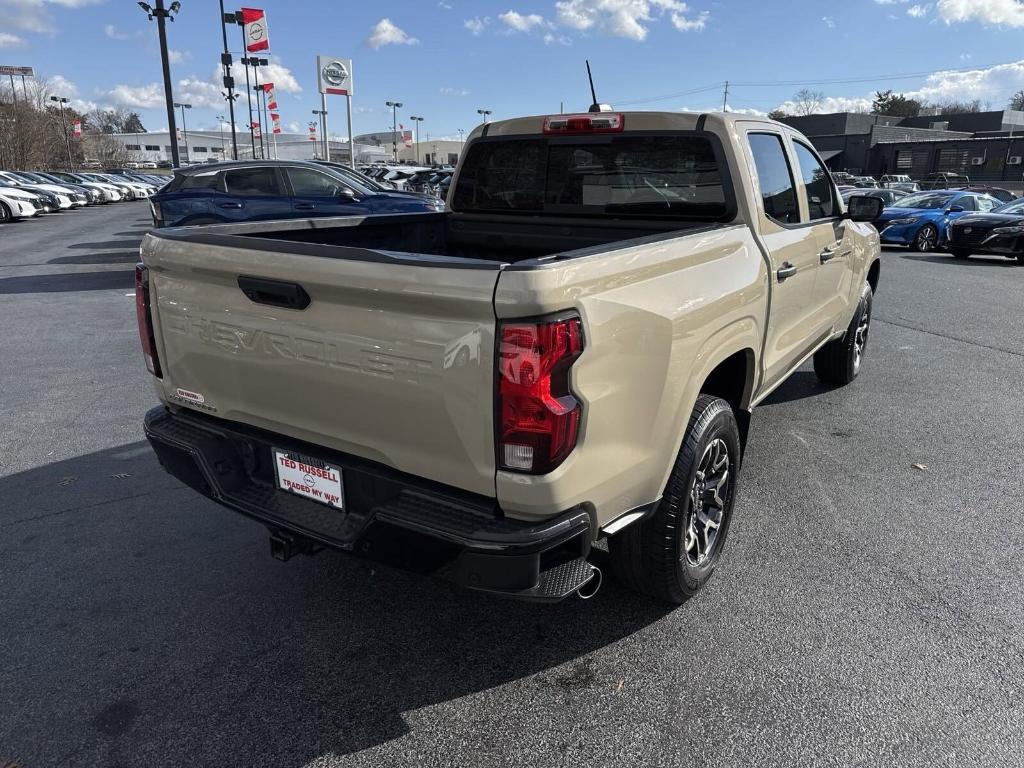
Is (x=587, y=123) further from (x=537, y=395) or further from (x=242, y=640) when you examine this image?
(x=242, y=640)

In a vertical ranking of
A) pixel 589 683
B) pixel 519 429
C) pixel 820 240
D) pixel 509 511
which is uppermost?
pixel 820 240

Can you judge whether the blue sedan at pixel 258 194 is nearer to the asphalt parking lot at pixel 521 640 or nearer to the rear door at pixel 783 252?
the asphalt parking lot at pixel 521 640

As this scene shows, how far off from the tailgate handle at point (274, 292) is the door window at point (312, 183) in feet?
32.4

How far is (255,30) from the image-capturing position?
27.3m

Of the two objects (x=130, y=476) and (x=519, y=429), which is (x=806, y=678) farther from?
(x=130, y=476)

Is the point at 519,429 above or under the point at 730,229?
under

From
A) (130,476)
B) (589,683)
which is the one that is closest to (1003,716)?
(589,683)

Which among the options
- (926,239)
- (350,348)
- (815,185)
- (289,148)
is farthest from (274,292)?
(289,148)

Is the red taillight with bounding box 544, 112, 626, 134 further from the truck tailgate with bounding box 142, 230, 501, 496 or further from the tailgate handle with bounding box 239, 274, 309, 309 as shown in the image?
the tailgate handle with bounding box 239, 274, 309, 309

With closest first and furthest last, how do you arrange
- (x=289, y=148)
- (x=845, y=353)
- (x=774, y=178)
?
1. (x=774, y=178)
2. (x=845, y=353)
3. (x=289, y=148)

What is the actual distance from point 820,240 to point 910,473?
61.4 inches

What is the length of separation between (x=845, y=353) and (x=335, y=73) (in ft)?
85.7

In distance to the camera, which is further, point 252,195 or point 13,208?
point 13,208

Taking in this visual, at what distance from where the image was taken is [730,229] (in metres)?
3.18
